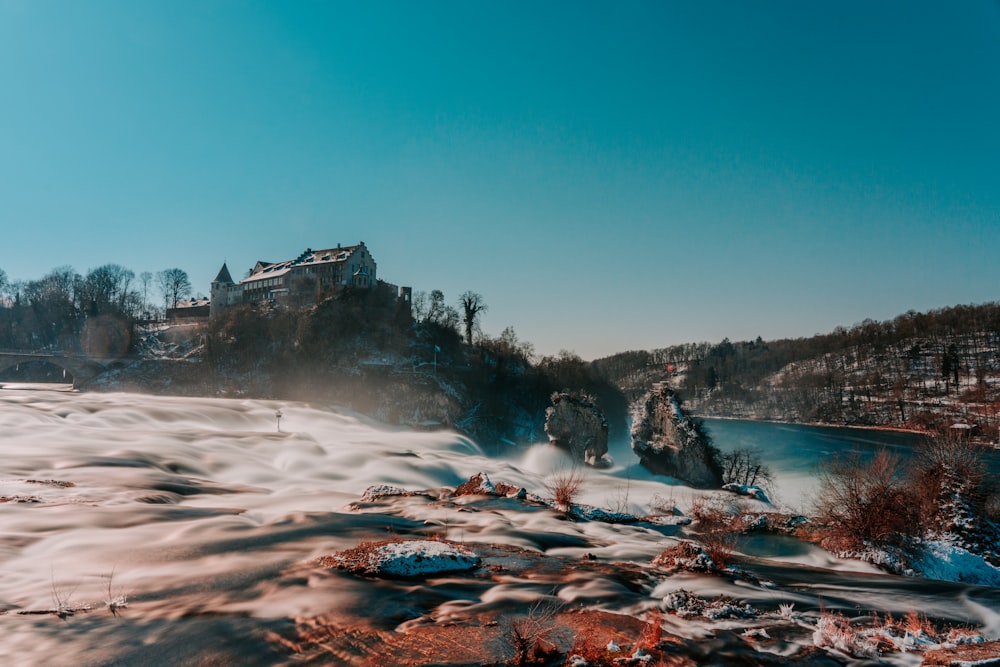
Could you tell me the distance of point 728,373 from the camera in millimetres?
157500

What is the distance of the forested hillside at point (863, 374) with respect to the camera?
10069cm

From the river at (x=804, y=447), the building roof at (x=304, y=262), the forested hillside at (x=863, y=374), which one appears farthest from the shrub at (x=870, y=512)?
the forested hillside at (x=863, y=374)

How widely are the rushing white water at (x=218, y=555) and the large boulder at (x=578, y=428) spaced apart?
2755cm

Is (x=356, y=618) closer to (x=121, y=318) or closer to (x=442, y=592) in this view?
(x=442, y=592)

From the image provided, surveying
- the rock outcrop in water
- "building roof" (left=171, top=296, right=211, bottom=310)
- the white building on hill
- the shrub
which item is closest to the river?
the rock outcrop in water

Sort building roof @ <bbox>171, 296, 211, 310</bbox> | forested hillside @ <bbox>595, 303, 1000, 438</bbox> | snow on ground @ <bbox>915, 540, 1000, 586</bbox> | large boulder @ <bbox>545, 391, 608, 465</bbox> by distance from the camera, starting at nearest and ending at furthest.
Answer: snow on ground @ <bbox>915, 540, 1000, 586</bbox>
large boulder @ <bbox>545, 391, 608, 465</bbox>
building roof @ <bbox>171, 296, 211, 310</bbox>
forested hillside @ <bbox>595, 303, 1000, 438</bbox>

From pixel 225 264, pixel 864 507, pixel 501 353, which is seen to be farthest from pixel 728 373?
pixel 864 507

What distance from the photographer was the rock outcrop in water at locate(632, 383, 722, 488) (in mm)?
35562

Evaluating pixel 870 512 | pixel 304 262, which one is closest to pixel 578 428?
pixel 870 512

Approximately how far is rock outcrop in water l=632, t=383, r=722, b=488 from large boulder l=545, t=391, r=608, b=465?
429 cm

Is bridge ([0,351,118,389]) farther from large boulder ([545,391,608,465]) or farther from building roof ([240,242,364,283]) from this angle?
large boulder ([545,391,608,465])

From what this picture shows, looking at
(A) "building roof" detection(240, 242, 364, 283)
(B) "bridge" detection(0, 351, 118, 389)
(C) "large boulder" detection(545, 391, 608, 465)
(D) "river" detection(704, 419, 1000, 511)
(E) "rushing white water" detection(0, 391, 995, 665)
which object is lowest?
(D) "river" detection(704, 419, 1000, 511)

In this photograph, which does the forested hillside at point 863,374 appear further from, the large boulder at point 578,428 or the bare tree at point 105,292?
the bare tree at point 105,292

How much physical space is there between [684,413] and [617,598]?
33398 mm
